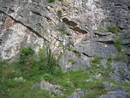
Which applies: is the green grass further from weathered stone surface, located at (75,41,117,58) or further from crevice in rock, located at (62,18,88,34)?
crevice in rock, located at (62,18,88,34)

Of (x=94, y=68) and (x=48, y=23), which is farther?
(x=48, y=23)

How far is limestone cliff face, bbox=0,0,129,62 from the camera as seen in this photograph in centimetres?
1786

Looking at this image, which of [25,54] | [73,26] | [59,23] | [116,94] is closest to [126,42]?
[73,26]

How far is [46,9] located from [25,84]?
7.69 m

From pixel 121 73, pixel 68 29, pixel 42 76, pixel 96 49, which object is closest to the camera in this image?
pixel 42 76

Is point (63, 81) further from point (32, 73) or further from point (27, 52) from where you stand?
point (27, 52)

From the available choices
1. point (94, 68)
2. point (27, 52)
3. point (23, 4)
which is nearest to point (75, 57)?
point (94, 68)

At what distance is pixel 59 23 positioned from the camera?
19.4 m

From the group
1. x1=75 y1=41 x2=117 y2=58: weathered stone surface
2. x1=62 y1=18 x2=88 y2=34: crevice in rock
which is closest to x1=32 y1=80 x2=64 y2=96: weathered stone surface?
x1=75 y1=41 x2=117 y2=58: weathered stone surface

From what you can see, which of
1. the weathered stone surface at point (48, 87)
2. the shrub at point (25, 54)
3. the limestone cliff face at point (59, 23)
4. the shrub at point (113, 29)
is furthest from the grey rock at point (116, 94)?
the shrub at point (113, 29)

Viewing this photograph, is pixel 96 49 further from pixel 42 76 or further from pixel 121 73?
pixel 42 76

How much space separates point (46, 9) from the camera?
19641 millimetres

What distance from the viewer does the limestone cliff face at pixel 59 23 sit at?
17859mm

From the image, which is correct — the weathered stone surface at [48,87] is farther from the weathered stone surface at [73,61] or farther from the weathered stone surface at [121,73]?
the weathered stone surface at [121,73]
